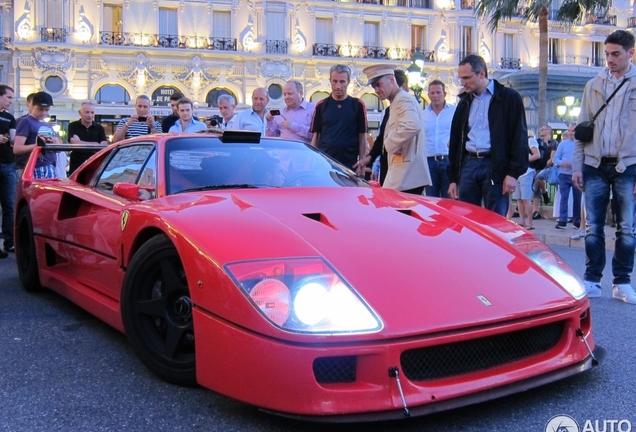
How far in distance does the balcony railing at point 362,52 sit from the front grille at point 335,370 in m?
32.7

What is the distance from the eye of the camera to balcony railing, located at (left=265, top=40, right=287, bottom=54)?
1280 inches

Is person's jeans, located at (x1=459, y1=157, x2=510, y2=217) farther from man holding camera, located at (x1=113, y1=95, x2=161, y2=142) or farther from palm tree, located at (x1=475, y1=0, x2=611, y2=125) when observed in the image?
palm tree, located at (x1=475, y1=0, x2=611, y2=125)

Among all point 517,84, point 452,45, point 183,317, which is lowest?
point 183,317

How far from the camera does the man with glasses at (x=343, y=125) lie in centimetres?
611

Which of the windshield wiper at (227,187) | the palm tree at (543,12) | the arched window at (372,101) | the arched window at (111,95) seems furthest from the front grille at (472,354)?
the arched window at (372,101)

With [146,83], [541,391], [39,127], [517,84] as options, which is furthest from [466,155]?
[146,83]

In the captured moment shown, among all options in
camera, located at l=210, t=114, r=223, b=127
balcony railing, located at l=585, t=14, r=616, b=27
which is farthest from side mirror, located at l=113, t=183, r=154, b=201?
balcony railing, located at l=585, t=14, r=616, b=27

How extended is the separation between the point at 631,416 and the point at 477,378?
0.61m

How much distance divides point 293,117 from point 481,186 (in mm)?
2605

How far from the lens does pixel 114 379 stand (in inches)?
109

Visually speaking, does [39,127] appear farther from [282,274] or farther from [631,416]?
[631,416]

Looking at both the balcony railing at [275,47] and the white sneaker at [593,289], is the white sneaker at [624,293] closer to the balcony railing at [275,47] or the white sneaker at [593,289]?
the white sneaker at [593,289]

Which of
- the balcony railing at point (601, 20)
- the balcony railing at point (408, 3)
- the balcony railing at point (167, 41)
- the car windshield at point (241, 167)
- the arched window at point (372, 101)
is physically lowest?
the car windshield at point (241, 167)

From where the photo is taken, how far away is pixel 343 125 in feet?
20.1
